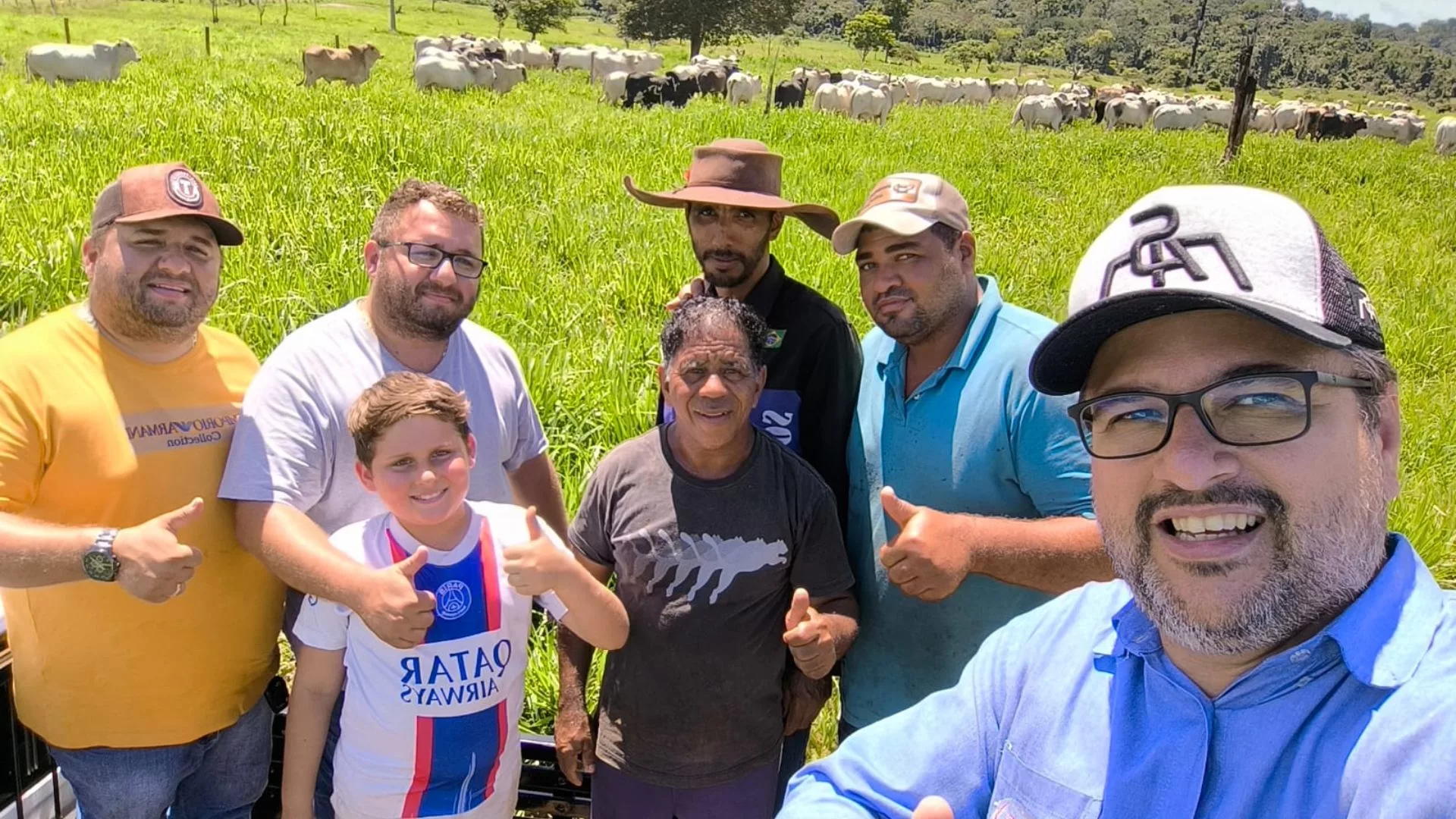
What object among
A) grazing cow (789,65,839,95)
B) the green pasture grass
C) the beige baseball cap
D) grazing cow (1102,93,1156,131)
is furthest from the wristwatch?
grazing cow (1102,93,1156,131)

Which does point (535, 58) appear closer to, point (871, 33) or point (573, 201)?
point (573, 201)

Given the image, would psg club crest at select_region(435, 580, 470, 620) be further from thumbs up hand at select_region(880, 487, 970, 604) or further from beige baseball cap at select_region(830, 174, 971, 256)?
beige baseball cap at select_region(830, 174, 971, 256)

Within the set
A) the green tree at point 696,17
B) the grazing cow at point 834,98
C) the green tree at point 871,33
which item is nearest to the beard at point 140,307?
the grazing cow at point 834,98

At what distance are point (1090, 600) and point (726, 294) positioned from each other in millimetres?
1643

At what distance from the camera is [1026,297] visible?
7.37 m

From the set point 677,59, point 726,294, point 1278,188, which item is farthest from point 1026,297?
point 677,59

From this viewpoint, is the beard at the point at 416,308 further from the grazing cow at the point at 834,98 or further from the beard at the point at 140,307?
the grazing cow at the point at 834,98

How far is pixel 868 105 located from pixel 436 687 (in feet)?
69.3

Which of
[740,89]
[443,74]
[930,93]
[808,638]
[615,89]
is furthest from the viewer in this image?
[930,93]

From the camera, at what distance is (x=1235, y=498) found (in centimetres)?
105

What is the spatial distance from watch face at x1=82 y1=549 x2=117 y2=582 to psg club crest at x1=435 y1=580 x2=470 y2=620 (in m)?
0.61

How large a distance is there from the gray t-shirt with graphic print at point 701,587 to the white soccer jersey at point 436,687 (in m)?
0.22

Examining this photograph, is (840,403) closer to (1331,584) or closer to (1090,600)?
(1090,600)

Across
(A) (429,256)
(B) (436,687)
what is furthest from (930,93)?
(B) (436,687)
